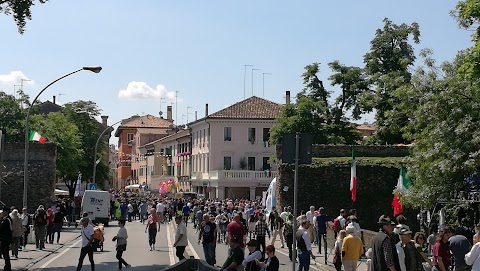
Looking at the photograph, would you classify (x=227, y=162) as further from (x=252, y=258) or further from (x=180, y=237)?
(x=252, y=258)

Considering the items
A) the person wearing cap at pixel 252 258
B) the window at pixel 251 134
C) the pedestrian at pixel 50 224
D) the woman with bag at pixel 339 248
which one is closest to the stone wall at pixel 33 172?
the pedestrian at pixel 50 224

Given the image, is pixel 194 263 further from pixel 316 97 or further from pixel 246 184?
pixel 246 184

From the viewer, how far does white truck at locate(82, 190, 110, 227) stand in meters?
48.2

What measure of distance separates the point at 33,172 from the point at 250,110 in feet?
121

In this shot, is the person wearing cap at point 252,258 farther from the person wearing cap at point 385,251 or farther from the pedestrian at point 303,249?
the pedestrian at point 303,249

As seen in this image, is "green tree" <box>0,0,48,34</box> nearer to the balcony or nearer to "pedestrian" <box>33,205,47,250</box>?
"pedestrian" <box>33,205,47,250</box>

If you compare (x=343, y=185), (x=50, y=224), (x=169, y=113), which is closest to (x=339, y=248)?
(x=50, y=224)

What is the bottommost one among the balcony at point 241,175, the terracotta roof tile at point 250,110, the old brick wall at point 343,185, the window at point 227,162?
the old brick wall at point 343,185

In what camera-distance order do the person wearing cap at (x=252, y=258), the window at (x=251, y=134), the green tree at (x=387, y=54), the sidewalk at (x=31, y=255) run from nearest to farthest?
the person wearing cap at (x=252, y=258), the sidewalk at (x=31, y=255), the green tree at (x=387, y=54), the window at (x=251, y=134)

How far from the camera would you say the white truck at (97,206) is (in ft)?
158

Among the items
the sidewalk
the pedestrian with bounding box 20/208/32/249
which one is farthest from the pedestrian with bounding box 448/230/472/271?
the pedestrian with bounding box 20/208/32/249

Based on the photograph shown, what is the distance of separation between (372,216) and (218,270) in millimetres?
33933

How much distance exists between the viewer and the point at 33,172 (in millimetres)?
52500

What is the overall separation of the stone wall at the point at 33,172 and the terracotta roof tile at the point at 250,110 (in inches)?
1315
